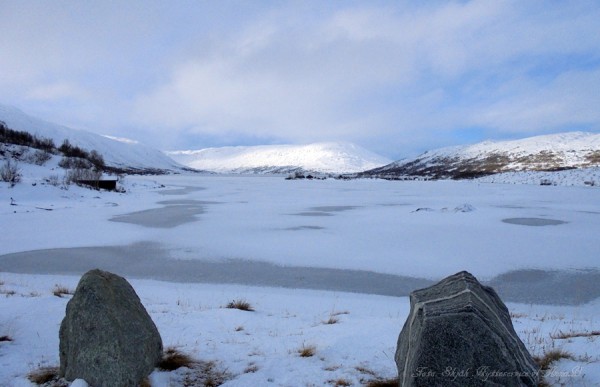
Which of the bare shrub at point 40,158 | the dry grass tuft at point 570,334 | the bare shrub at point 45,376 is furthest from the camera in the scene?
the bare shrub at point 40,158

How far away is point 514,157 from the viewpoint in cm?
12744

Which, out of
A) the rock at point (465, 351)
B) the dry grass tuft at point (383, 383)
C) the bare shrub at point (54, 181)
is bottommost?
the dry grass tuft at point (383, 383)

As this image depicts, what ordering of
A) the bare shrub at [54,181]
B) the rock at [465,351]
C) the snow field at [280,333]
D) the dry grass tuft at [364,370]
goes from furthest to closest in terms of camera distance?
the bare shrub at [54,181], the dry grass tuft at [364,370], the snow field at [280,333], the rock at [465,351]

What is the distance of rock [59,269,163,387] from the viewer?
3570 mm

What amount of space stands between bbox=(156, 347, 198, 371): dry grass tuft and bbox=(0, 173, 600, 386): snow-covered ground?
0.16m

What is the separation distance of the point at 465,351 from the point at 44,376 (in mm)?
3748

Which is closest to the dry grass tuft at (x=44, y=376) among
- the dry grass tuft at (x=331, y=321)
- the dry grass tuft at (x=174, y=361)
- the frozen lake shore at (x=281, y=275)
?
the dry grass tuft at (x=174, y=361)

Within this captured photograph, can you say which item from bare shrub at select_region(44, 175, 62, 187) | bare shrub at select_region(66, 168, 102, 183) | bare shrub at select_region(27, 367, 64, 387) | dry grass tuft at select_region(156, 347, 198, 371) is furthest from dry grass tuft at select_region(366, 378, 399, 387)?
bare shrub at select_region(66, 168, 102, 183)

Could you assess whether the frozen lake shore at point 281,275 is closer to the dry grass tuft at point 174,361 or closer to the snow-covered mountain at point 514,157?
the dry grass tuft at point 174,361

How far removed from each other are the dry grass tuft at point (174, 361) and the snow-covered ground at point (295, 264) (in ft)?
0.52

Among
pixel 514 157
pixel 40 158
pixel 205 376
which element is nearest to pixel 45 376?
pixel 205 376

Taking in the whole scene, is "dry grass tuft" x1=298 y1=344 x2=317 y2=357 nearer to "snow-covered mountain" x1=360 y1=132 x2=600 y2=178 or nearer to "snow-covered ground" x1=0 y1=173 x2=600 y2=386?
"snow-covered ground" x1=0 y1=173 x2=600 y2=386

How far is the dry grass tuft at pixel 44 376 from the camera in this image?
372 centimetres

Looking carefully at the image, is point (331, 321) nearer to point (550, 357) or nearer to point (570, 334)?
point (550, 357)
